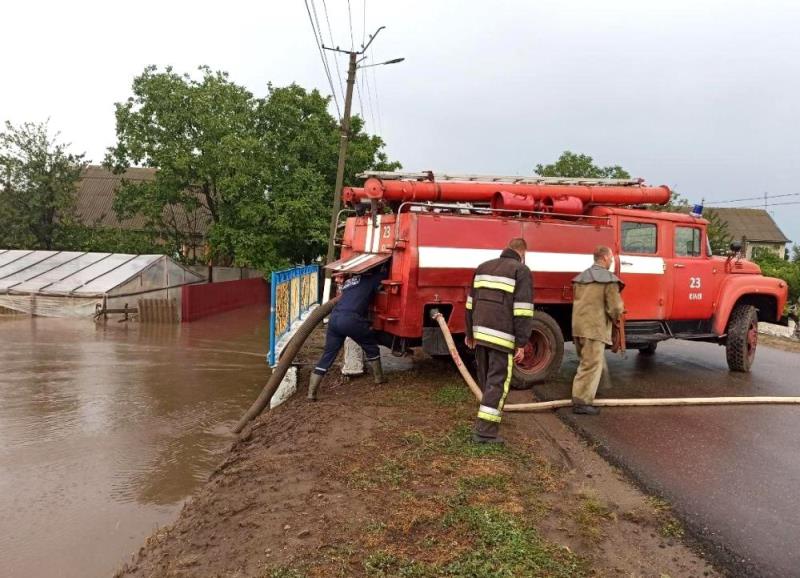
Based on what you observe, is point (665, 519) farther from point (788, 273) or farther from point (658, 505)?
point (788, 273)

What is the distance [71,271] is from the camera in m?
18.7

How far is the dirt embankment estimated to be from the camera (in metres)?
2.91

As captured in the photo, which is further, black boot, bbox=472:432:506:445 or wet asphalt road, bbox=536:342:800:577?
black boot, bbox=472:432:506:445

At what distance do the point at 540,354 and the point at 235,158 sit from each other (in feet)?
51.3

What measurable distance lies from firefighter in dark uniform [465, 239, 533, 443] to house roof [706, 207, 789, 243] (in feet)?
159

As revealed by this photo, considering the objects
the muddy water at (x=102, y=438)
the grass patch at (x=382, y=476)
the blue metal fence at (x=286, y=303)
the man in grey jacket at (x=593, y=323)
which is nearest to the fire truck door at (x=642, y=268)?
the man in grey jacket at (x=593, y=323)

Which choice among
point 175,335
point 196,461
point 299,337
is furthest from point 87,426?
point 175,335

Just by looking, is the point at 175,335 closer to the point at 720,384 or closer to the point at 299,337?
the point at 299,337

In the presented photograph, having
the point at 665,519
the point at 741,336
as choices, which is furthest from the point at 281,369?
the point at 741,336

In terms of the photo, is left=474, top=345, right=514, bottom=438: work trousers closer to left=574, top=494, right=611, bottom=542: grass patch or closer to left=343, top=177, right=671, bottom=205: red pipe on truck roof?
left=574, top=494, right=611, bottom=542: grass patch

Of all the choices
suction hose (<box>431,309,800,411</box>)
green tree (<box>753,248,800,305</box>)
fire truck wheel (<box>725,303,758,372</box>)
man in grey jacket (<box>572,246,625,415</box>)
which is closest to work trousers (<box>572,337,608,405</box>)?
man in grey jacket (<box>572,246,625,415</box>)

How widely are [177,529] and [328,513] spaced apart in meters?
1.14

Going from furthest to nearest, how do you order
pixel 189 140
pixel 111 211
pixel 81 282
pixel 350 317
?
pixel 111 211, pixel 189 140, pixel 81 282, pixel 350 317

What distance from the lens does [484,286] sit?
4867 mm
